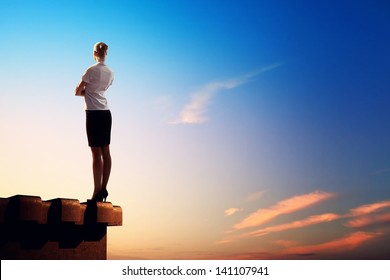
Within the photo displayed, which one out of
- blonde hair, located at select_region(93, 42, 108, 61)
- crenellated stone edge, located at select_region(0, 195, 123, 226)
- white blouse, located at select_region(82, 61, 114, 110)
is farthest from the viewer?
blonde hair, located at select_region(93, 42, 108, 61)

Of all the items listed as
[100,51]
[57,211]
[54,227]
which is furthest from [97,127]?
[54,227]

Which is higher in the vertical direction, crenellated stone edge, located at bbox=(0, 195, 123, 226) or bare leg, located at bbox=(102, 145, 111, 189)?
bare leg, located at bbox=(102, 145, 111, 189)

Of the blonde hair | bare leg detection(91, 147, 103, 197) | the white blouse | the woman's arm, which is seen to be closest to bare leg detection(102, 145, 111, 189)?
bare leg detection(91, 147, 103, 197)

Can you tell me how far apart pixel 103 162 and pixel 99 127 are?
695 mm

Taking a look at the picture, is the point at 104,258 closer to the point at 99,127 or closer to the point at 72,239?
the point at 72,239

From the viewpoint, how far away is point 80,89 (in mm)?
10203

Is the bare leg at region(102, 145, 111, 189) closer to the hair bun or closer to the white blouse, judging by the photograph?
the white blouse

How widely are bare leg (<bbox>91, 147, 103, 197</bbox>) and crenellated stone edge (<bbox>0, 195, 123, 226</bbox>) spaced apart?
1.14 feet

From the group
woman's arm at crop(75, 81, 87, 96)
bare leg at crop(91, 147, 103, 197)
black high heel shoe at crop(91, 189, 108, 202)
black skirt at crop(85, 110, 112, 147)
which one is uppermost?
woman's arm at crop(75, 81, 87, 96)

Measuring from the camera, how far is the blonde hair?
33.9ft

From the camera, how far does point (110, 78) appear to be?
412 inches

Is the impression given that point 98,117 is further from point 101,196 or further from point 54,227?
point 54,227
